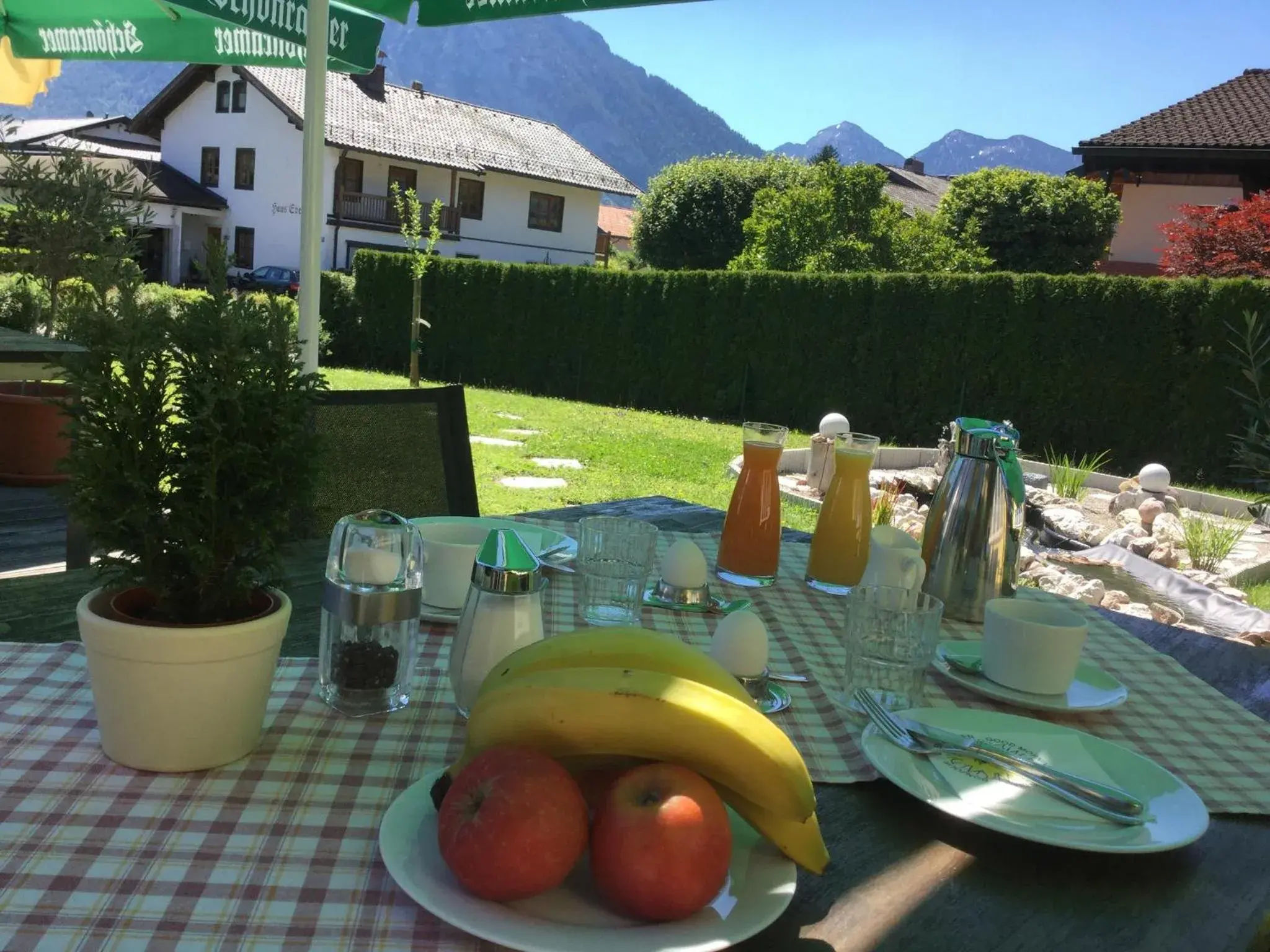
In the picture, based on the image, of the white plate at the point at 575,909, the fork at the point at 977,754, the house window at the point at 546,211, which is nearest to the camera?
the white plate at the point at 575,909

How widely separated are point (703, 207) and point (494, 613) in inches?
1044

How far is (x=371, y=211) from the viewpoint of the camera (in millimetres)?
23984

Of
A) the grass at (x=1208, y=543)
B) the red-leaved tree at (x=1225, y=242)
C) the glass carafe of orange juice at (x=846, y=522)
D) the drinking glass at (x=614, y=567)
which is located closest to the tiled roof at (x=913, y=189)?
the red-leaved tree at (x=1225, y=242)

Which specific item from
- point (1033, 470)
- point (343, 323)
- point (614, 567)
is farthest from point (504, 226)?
point (614, 567)

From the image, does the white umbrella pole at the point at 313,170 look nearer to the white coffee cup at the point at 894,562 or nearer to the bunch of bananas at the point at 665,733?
the white coffee cup at the point at 894,562

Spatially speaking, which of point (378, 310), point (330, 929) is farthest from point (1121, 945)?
point (378, 310)

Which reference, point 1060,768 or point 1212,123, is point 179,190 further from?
point 1060,768

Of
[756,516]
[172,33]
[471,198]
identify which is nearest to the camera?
[756,516]

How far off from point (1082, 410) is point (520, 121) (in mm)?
22465

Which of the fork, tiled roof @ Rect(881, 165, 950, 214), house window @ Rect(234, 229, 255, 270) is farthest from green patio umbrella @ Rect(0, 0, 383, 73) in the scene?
tiled roof @ Rect(881, 165, 950, 214)

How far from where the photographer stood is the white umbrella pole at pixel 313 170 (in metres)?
2.28

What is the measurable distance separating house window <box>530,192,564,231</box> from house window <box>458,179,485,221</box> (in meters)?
1.69

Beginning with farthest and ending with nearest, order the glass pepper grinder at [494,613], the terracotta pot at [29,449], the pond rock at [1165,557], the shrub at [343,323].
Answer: the shrub at [343,323], the pond rock at [1165,557], the terracotta pot at [29,449], the glass pepper grinder at [494,613]

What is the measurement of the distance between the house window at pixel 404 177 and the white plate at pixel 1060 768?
83.3 feet
